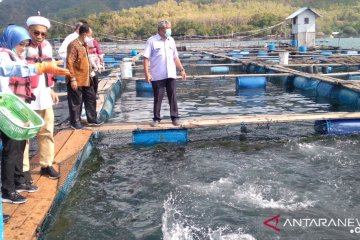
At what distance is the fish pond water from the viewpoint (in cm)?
346

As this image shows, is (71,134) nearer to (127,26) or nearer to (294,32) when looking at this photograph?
(294,32)

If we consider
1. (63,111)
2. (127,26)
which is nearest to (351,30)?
(127,26)

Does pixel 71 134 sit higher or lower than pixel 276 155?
higher

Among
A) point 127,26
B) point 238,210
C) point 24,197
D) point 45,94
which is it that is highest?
point 127,26

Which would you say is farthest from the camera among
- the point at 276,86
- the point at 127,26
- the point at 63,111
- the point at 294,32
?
the point at 127,26

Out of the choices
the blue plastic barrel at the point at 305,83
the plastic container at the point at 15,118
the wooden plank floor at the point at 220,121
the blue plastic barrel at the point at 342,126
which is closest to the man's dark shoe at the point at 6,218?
the plastic container at the point at 15,118

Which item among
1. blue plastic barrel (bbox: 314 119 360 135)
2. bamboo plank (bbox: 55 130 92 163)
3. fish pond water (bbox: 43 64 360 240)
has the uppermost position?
bamboo plank (bbox: 55 130 92 163)

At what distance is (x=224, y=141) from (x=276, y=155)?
1.09 m

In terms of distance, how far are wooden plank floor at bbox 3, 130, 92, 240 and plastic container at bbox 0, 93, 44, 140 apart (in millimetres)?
795

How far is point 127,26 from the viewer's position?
67.5 metres

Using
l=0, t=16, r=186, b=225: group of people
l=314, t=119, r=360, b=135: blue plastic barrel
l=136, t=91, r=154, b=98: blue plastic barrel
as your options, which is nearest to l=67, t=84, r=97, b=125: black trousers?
l=0, t=16, r=186, b=225: group of people

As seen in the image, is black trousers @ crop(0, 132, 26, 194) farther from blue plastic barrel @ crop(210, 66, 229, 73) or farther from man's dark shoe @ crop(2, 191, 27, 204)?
blue plastic barrel @ crop(210, 66, 229, 73)

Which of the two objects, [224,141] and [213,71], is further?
[213,71]

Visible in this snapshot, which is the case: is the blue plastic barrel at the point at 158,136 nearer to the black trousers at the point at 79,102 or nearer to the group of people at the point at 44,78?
the group of people at the point at 44,78
